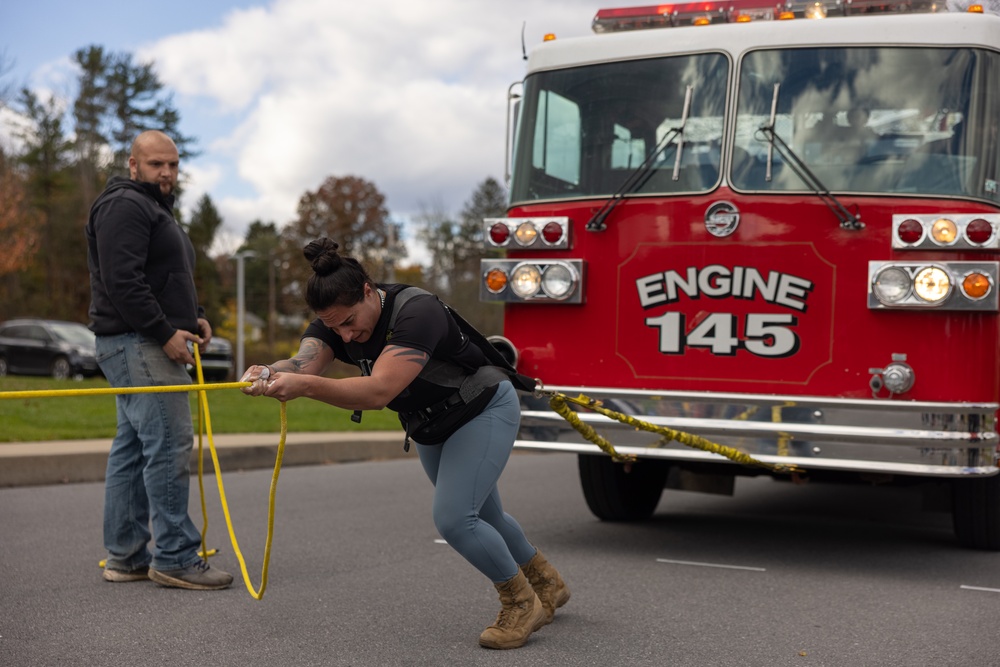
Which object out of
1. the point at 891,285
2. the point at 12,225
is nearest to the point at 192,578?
the point at 891,285

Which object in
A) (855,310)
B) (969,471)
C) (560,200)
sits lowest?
(969,471)

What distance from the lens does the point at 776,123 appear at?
644 centimetres

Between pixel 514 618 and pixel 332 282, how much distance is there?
5.06 feet

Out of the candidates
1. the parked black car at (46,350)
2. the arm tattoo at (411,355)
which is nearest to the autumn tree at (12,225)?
the parked black car at (46,350)

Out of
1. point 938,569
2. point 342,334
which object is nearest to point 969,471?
point 938,569

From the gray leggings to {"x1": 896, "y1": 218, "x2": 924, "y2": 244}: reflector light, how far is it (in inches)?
98.3

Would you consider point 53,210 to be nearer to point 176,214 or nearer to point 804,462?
point 176,214

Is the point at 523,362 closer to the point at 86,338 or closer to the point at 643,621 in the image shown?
the point at 643,621

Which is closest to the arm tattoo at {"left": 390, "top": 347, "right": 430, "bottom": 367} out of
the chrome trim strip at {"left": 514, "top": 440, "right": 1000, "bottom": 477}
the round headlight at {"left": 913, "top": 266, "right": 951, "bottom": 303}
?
the chrome trim strip at {"left": 514, "top": 440, "right": 1000, "bottom": 477}

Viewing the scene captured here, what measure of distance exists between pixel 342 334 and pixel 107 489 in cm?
199

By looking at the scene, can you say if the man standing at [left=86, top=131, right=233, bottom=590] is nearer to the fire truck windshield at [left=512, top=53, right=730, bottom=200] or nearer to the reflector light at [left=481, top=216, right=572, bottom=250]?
the reflector light at [left=481, top=216, right=572, bottom=250]

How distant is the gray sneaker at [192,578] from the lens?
5.42 metres

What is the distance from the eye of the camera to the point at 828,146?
6297mm

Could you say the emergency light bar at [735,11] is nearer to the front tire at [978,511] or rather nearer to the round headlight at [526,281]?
the round headlight at [526,281]
